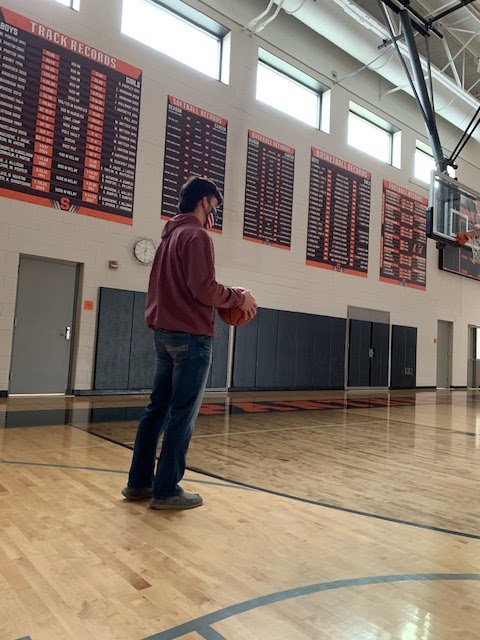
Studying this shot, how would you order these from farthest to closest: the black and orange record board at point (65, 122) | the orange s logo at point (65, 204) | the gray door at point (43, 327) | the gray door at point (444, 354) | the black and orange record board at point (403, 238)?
1. the gray door at point (444, 354)
2. the black and orange record board at point (403, 238)
3. the orange s logo at point (65, 204)
4. the gray door at point (43, 327)
5. the black and orange record board at point (65, 122)

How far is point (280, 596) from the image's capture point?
1296 millimetres

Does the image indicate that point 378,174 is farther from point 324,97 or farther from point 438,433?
point 438,433

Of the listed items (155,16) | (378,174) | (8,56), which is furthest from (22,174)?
(378,174)

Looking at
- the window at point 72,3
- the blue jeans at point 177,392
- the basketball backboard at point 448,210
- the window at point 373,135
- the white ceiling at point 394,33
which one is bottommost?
the blue jeans at point 177,392

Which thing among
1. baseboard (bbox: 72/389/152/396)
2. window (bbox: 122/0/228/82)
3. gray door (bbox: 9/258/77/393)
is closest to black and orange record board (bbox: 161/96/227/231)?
window (bbox: 122/0/228/82)

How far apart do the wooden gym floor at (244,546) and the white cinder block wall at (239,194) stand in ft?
10.8

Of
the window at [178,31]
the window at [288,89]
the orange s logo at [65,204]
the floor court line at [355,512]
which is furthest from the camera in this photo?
the window at [288,89]

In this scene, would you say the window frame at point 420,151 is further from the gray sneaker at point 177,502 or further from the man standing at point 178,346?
the gray sneaker at point 177,502

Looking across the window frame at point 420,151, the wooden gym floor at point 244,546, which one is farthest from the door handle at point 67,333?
the window frame at point 420,151

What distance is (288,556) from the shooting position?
5.15 feet

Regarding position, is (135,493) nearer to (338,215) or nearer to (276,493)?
(276,493)

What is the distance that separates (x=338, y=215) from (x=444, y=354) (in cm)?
505

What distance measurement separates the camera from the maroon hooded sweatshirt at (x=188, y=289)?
76.6 inches

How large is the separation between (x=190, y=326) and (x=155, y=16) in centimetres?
705
